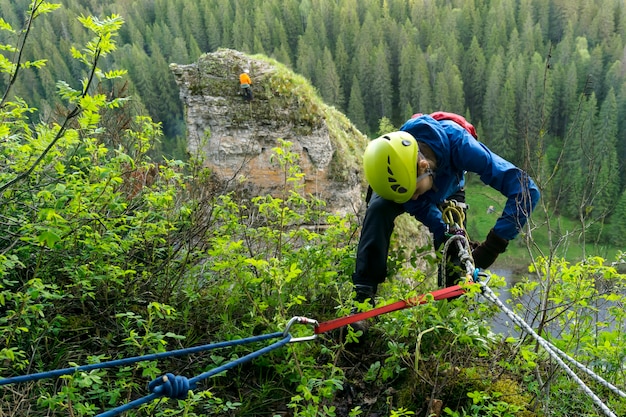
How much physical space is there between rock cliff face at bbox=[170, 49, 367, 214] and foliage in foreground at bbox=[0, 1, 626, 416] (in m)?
10.5

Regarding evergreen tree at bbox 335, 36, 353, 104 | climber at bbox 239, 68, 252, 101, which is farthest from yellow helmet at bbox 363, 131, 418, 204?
evergreen tree at bbox 335, 36, 353, 104

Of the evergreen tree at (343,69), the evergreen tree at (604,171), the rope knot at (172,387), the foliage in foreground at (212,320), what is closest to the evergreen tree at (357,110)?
the evergreen tree at (343,69)

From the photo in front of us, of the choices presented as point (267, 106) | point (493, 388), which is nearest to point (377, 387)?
point (493, 388)

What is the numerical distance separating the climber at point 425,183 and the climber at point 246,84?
11.3 m

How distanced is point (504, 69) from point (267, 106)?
75.8m

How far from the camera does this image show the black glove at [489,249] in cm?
379

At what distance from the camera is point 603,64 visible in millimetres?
75562

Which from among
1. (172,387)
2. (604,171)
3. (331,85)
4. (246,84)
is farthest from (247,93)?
(331,85)

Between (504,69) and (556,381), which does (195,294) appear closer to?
(556,381)

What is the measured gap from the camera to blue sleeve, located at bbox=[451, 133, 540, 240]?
354 cm

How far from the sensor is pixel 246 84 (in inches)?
571

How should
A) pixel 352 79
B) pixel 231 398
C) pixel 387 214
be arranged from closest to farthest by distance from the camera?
pixel 231 398 < pixel 387 214 < pixel 352 79

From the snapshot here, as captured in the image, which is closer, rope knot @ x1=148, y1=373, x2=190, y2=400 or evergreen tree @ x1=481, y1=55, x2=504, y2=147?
rope knot @ x1=148, y1=373, x2=190, y2=400

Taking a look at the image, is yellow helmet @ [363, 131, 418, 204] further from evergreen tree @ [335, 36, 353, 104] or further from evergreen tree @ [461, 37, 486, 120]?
evergreen tree @ [335, 36, 353, 104]
